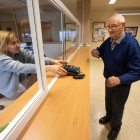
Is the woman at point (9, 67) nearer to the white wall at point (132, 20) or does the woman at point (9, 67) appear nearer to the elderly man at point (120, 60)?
the elderly man at point (120, 60)

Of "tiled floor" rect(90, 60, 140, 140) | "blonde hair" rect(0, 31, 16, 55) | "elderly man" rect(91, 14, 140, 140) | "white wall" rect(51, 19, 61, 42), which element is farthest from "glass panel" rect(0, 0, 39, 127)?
"tiled floor" rect(90, 60, 140, 140)

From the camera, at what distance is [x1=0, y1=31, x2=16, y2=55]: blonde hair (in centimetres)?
71

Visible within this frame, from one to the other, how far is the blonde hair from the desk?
0.48m

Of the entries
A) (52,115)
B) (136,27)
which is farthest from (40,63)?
(136,27)

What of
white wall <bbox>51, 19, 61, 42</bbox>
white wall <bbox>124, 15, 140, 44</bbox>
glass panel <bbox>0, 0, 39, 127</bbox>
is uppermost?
white wall <bbox>124, 15, 140, 44</bbox>

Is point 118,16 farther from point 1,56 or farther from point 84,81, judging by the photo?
point 1,56

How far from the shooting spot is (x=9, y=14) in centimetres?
90

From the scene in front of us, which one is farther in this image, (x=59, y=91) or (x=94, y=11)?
(x=94, y=11)

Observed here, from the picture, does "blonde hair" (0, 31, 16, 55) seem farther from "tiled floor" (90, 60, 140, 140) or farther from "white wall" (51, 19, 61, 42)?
"tiled floor" (90, 60, 140, 140)

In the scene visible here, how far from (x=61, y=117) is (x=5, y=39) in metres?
0.68

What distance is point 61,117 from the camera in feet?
1.94

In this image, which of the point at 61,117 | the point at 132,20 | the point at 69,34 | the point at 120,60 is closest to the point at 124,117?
the point at 120,60

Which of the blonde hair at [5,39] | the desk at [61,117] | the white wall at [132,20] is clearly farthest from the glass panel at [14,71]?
the white wall at [132,20]

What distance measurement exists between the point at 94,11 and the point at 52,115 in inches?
174
